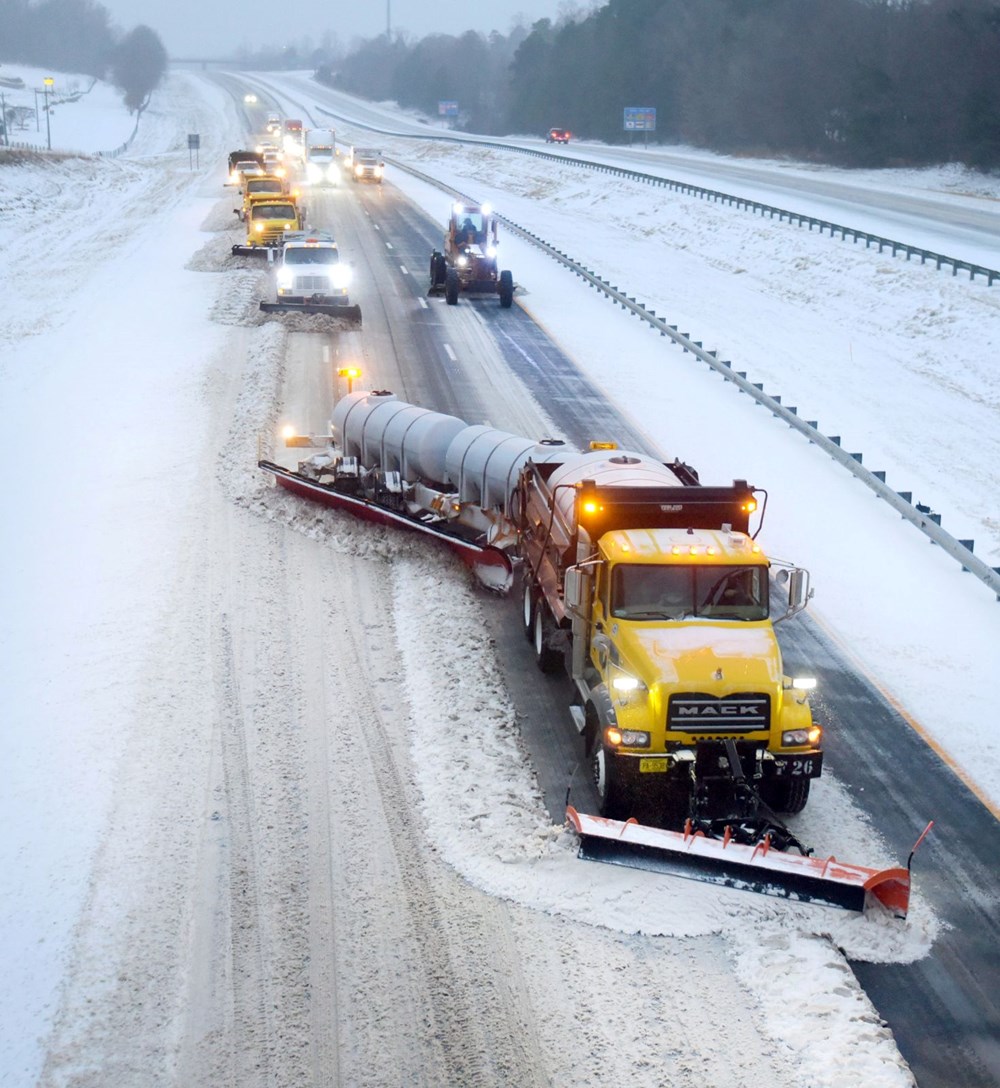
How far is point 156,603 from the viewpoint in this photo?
15758 millimetres

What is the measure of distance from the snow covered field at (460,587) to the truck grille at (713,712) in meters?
1.35

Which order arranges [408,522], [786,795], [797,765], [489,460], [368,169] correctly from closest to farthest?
[797,765] < [786,795] < [489,460] < [408,522] < [368,169]

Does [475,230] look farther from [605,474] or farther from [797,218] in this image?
[605,474]

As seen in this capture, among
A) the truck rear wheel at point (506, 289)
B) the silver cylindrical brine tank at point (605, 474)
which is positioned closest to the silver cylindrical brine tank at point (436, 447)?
the silver cylindrical brine tank at point (605, 474)

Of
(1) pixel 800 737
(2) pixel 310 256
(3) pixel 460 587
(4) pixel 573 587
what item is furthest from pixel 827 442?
(2) pixel 310 256

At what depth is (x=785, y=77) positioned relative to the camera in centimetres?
8925

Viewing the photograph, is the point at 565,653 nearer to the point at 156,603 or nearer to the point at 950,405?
the point at 156,603

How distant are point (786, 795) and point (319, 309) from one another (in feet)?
83.2

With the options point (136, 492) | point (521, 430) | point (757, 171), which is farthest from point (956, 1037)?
point (757, 171)

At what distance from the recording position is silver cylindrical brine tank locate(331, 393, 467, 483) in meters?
18.5

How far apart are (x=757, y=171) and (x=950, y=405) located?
51.1 metres

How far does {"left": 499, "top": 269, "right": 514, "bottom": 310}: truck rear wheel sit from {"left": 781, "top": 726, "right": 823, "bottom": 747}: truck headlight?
27375mm

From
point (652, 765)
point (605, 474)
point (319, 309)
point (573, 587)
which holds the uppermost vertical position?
point (605, 474)

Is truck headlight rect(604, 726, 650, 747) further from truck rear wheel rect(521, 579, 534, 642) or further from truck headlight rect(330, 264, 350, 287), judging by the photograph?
truck headlight rect(330, 264, 350, 287)
